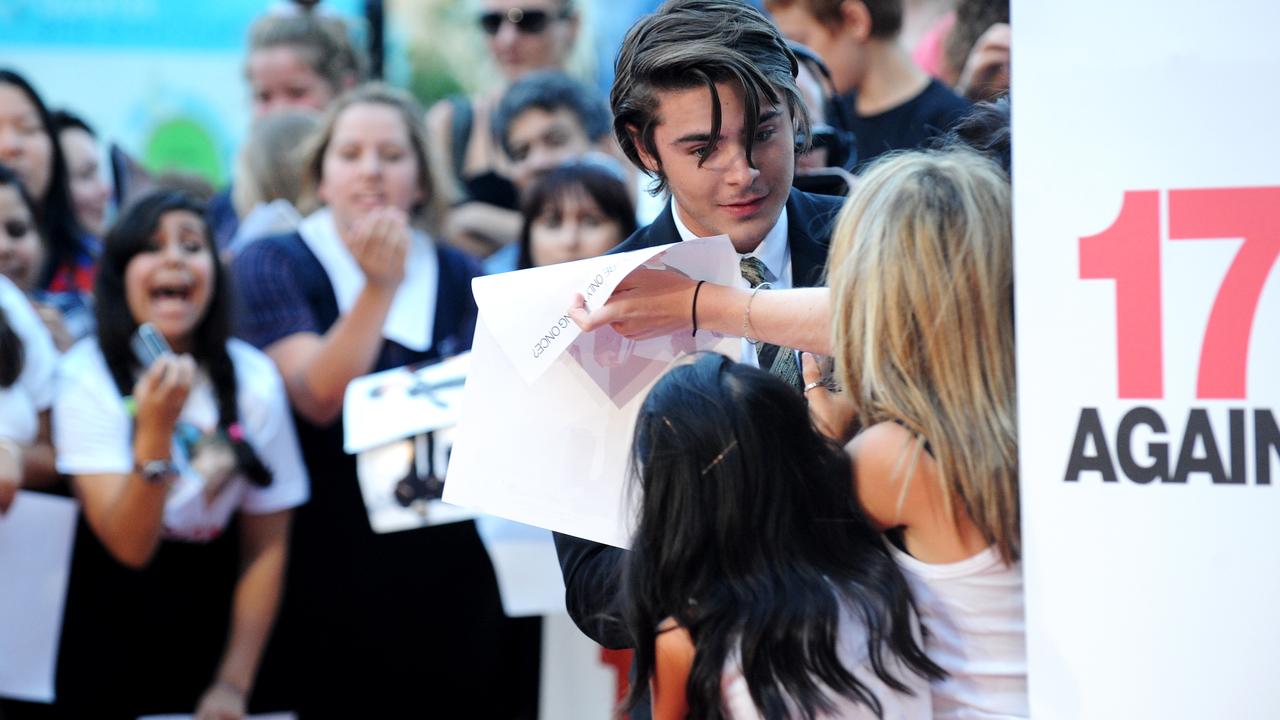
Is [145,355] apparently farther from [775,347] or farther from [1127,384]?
[1127,384]

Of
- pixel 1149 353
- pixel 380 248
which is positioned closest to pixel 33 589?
pixel 380 248

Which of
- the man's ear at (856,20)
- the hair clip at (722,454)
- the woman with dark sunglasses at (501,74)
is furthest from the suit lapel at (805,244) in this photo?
the woman with dark sunglasses at (501,74)

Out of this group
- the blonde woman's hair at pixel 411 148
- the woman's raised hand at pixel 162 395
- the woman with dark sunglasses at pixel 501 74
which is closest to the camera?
the woman's raised hand at pixel 162 395

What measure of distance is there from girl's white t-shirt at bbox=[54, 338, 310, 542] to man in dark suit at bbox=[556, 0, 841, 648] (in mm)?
1561

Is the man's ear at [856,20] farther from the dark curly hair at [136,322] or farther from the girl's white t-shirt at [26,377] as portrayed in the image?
the girl's white t-shirt at [26,377]

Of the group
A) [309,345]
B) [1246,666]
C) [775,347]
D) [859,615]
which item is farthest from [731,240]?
[309,345]

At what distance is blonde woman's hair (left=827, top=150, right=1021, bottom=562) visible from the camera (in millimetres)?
1732

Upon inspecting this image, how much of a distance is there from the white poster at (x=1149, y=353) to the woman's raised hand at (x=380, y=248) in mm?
2091

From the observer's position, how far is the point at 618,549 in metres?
2.01

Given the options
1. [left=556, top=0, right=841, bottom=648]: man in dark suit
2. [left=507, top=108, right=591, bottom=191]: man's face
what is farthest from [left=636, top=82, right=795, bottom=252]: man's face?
[left=507, top=108, right=591, bottom=191]: man's face

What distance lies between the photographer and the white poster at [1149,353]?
5.16 feet

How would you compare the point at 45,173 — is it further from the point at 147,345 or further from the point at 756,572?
the point at 756,572

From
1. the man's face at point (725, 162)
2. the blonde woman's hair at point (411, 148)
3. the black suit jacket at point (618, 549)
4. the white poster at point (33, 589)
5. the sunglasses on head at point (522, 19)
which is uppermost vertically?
the sunglasses on head at point (522, 19)

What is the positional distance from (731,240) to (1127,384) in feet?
1.98
